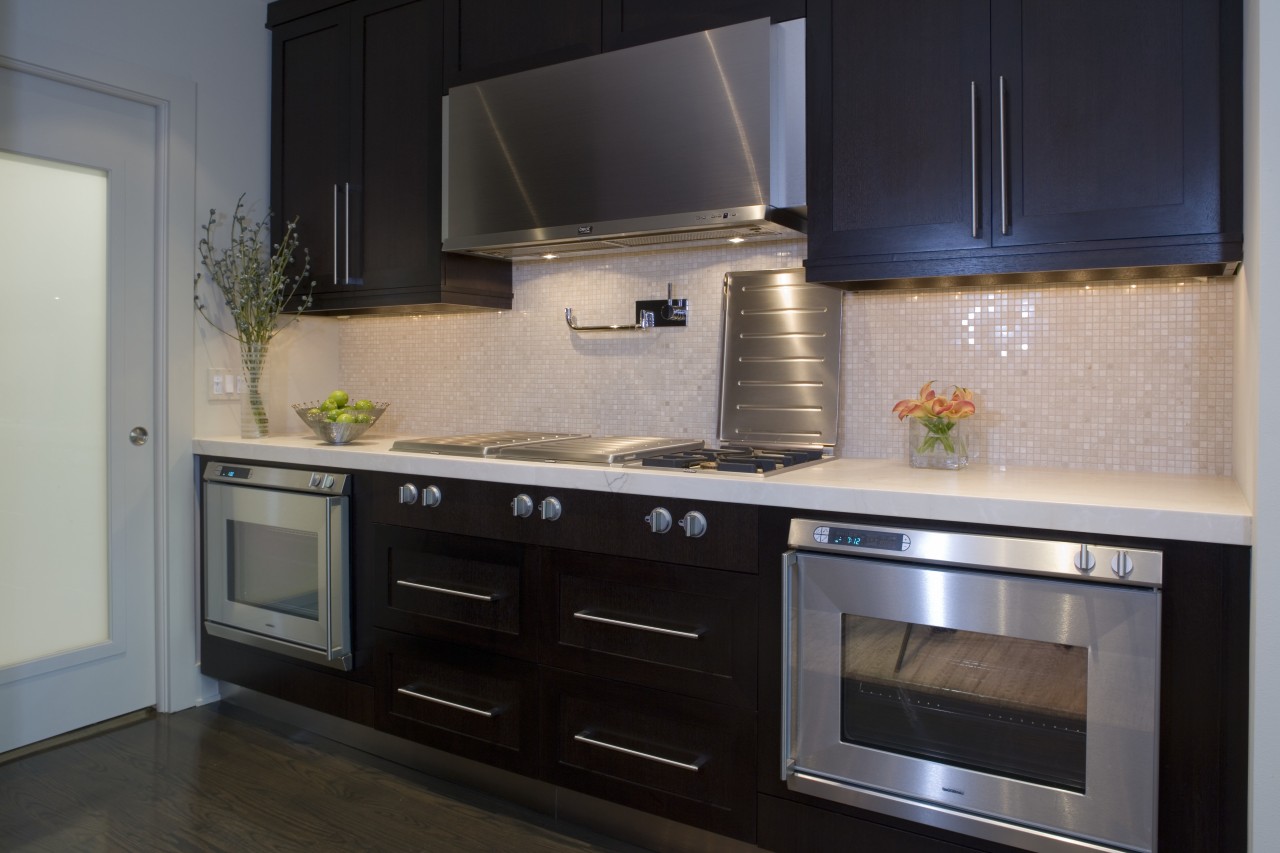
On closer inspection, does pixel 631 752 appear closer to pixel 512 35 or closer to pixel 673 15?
pixel 673 15

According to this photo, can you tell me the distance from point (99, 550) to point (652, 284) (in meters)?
2.06

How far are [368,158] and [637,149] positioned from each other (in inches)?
45.6

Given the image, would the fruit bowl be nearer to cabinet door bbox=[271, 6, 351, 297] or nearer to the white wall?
cabinet door bbox=[271, 6, 351, 297]

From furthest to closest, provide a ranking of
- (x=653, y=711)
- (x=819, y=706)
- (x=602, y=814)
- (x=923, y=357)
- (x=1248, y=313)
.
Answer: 1. (x=923, y=357)
2. (x=602, y=814)
3. (x=653, y=711)
4. (x=819, y=706)
5. (x=1248, y=313)

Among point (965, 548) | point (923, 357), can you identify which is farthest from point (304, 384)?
point (965, 548)

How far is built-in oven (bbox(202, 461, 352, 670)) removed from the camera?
2.76 m

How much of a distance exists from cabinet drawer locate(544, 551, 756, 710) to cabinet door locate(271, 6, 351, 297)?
1.66 metres

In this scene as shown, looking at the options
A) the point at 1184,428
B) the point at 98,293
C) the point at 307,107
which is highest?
the point at 307,107

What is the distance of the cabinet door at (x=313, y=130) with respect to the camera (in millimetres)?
3258

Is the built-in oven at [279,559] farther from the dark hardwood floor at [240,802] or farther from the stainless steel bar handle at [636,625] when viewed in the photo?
the stainless steel bar handle at [636,625]

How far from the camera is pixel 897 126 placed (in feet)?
7.18

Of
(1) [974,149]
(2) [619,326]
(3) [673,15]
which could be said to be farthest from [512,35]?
(1) [974,149]

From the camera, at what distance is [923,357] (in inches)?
98.6

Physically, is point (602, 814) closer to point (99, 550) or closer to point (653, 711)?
point (653, 711)
